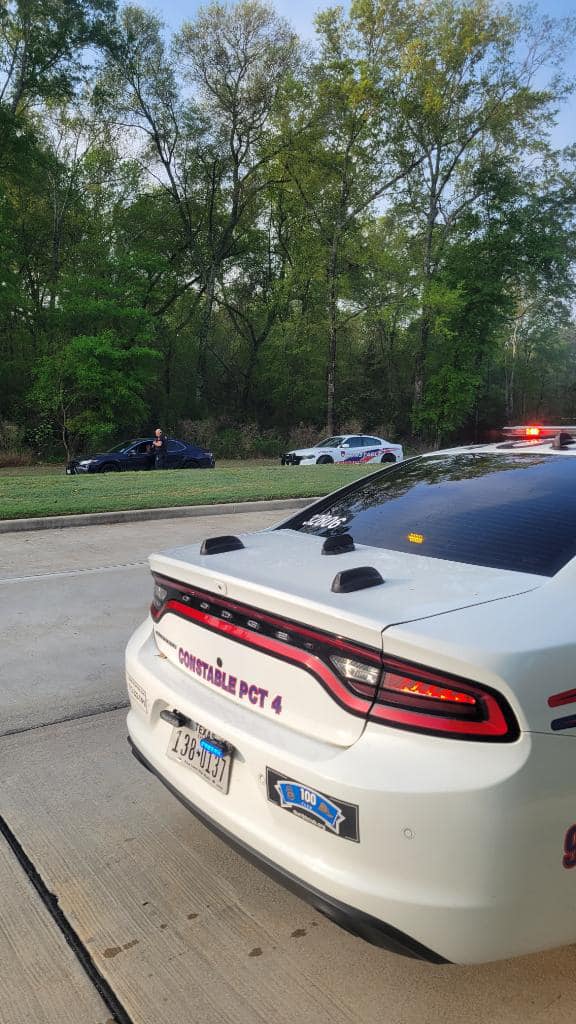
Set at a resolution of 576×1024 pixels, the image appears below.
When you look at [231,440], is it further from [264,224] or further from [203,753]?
[203,753]

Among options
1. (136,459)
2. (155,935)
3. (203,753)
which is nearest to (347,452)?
(136,459)

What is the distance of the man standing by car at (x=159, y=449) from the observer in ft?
73.0

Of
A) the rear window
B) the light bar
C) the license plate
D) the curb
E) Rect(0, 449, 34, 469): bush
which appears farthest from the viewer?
Rect(0, 449, 34, 469): bush

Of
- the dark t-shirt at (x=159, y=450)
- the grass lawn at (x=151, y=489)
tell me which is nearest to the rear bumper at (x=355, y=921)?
the grass lawn at (x=151, y=489)

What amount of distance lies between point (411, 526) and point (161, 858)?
5.19 ft

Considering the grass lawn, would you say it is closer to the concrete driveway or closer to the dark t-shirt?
the dark t-shirt

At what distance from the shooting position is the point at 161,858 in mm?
2771

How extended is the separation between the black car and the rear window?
70.4 feet

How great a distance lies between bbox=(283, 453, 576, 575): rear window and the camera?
2.51 m

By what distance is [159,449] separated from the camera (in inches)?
911

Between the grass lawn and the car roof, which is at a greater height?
the car roof

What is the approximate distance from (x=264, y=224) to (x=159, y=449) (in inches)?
1025

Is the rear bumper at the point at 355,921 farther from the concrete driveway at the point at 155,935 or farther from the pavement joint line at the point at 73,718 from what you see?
the pavement joint line at the point at 73,718

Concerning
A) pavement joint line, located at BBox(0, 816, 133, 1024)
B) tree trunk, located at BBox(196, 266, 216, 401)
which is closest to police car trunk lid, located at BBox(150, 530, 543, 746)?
pavement joint line, located at BBox(0, 816, 133, 1024)
